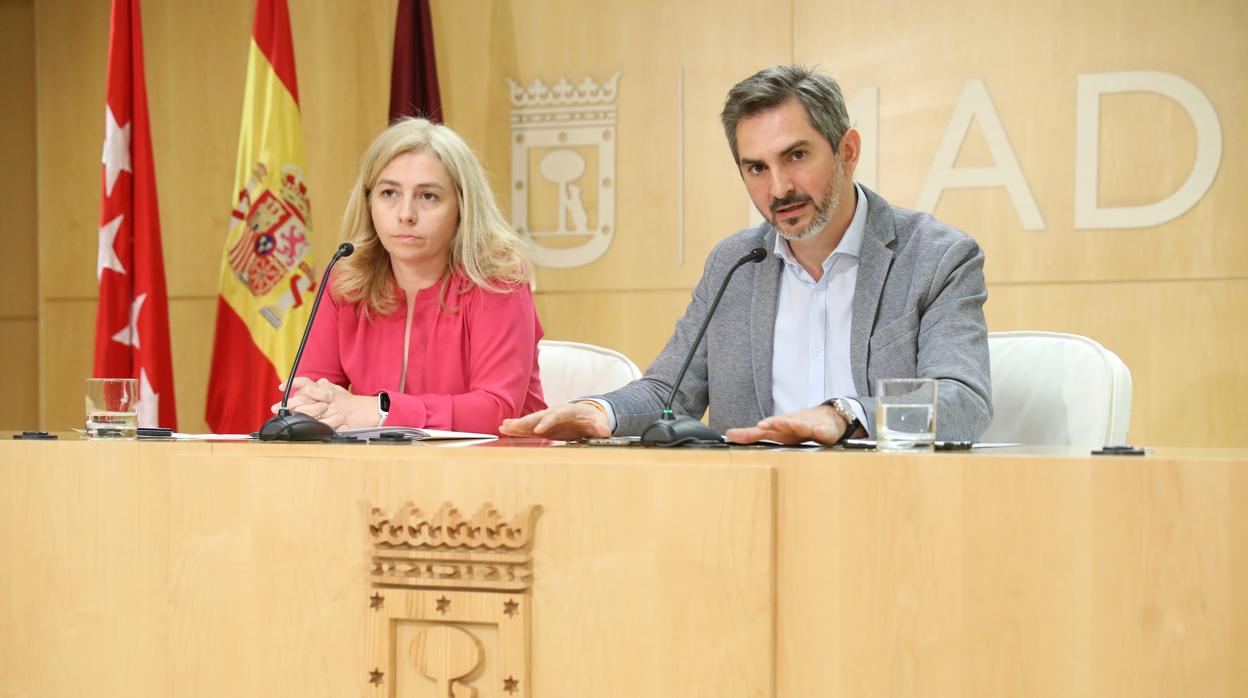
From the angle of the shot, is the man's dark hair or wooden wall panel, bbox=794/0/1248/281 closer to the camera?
the man's dark hair

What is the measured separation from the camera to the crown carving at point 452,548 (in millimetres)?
1415

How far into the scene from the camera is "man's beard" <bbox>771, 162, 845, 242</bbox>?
7.71 feet

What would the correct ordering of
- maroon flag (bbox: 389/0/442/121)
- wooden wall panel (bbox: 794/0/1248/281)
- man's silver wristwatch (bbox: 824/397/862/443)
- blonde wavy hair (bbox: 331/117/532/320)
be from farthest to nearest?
maroon flag (bbox: 389/0/442/121), wooden wall panel (bbox: 794/0/1248/281), blonde wavy hair (bbox: 331/117/532/320), man's silver wristwatch (bbox: 824/397/862/443)

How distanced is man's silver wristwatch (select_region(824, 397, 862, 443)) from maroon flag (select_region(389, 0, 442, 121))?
2.55 meters

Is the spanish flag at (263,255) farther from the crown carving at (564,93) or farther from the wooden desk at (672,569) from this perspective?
the wooden desk at (672,569)

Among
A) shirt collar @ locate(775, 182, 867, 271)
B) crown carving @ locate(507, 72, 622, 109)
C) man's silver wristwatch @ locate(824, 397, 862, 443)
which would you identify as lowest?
man's silver wristwatch @ locate(824, 397, 862, 443)

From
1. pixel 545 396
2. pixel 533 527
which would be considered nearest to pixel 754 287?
pixel 545 396

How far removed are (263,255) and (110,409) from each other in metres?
1.90

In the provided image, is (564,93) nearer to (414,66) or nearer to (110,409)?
(414,66)

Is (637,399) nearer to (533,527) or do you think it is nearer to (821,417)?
(821,417)

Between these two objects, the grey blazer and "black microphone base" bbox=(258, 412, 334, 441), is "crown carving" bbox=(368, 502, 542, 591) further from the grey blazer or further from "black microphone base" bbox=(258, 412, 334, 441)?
the grey blazer

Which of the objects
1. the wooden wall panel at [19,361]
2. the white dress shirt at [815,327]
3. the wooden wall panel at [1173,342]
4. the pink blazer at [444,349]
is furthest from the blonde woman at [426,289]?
the wooden wall panel at [19,361]

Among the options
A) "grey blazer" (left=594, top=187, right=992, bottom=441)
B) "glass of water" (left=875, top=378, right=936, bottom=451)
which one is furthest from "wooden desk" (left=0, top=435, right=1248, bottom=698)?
"grey blazer" (left=594, top=187, right=992, bottom=441)

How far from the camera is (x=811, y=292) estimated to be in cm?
244
